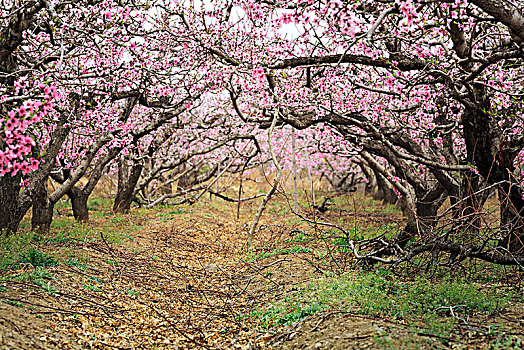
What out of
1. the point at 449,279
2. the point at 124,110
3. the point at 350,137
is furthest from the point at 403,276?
the point at 124,110

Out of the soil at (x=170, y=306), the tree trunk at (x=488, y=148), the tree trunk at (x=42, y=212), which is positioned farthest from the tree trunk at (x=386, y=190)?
the tree trunk at (x=42, y=212)

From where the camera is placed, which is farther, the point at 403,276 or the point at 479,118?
the point at 479,118

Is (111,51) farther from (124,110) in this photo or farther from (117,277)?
(117,277)

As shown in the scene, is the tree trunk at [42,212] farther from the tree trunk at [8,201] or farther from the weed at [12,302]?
the weed at [12,302]

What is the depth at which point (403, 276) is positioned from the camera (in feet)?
18.6

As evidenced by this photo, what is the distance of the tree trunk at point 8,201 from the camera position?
761cm

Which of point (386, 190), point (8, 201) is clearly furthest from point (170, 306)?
point (386, 190)

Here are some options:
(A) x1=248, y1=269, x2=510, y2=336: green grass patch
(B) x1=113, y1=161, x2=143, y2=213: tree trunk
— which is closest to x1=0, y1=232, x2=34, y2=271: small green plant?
(A) x1=248, y1=269, x2=510, y2=336: green grass patch

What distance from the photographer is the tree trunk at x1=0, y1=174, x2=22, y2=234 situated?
25.0 feet

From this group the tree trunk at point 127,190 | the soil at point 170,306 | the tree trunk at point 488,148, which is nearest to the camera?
the soil at point 170,306

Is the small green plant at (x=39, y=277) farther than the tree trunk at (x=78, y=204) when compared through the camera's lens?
No

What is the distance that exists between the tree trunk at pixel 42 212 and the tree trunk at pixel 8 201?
3.72ft

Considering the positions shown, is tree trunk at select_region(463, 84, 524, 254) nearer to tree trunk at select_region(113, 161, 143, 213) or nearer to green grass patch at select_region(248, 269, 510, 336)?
green grass patch at select_region(248, 269, 510, 336)

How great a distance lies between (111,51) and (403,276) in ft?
23.2
